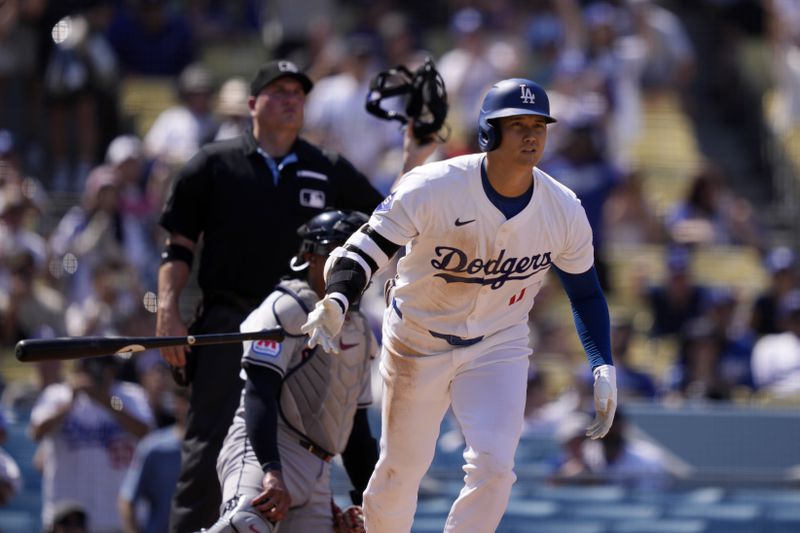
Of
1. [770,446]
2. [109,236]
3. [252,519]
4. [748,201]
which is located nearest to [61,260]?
[109,236]

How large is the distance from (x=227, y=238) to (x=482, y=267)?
1.59 metres

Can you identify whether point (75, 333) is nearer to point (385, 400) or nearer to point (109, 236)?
point (109, 236)

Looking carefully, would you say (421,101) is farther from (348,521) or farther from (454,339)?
(348,521)

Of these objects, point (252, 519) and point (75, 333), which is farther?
point (75, 333)

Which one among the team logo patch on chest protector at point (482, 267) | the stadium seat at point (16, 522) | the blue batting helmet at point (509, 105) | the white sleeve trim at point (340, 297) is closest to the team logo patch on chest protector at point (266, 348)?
the white sleeve trim at point (340, 297)

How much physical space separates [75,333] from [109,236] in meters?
1.04

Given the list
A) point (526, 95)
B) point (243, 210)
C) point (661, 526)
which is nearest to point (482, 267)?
point (526, 95)

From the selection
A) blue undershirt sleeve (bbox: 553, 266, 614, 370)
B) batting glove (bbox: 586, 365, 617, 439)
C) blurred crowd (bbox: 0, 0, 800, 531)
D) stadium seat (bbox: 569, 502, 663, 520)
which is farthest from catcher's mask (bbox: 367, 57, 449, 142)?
stadium seat (bbox: 569, 502, 663, 520)

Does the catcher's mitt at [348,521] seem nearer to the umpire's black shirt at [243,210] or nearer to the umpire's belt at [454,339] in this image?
the umpire's belt at [454,339]

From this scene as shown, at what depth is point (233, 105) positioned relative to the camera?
1177cm

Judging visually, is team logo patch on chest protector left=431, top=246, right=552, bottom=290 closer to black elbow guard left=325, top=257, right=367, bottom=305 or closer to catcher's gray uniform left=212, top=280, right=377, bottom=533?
black elbow guard left=325, top=257, right=367, bottom=305

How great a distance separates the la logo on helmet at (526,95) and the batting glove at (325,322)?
101 centimetres

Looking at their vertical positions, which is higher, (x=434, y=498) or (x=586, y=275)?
(x=586, y=275)

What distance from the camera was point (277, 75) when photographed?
710cm
